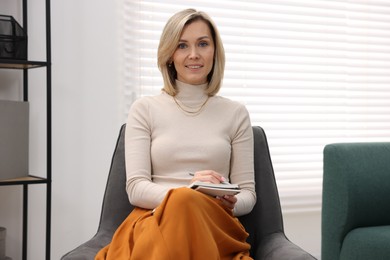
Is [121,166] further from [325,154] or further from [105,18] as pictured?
[105,18]

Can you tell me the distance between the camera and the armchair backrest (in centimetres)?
191

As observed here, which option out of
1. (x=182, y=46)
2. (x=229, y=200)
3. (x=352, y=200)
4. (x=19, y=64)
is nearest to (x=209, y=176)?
(x=229, y=200)

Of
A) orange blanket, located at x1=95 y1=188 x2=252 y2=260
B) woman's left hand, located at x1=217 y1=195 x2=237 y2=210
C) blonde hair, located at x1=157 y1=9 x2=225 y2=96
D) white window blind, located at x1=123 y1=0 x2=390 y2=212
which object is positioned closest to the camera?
orange blanket, located at x1=95 y1=188 x2=252 y2=260

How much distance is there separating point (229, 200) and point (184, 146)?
0.94 ft

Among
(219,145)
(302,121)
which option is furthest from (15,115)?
(302,121)

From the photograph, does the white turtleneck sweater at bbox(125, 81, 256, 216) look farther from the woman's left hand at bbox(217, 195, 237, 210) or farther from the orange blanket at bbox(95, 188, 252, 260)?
the orange blanket at bbox(95, 188, 252, 260)

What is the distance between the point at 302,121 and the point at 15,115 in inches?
66.8

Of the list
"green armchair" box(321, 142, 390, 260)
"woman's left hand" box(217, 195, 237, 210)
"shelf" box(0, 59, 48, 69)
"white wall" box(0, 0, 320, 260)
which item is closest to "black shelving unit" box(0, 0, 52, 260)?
"shelf" box(0, 59, 48, 69)

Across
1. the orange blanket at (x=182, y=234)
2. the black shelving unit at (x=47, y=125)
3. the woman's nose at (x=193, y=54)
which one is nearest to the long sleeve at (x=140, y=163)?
the orange blanket at (x=182, y=234)

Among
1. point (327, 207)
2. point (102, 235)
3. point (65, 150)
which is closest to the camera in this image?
point (102, 235)

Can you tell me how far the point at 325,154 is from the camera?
236cm

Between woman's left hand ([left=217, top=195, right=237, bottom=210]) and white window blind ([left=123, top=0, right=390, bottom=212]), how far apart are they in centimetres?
127

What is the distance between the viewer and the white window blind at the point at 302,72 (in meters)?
3.09

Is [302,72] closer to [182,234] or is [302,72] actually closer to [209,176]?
[209,176]
